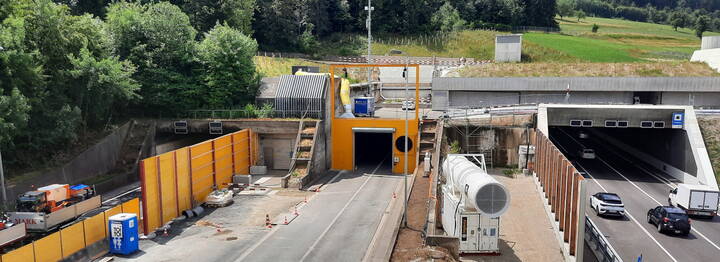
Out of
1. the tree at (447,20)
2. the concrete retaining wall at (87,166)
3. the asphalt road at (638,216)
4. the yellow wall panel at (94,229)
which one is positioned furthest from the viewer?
the tree at (447,20)

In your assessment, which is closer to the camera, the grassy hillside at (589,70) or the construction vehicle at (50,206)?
the construction vehicle at (50,206)

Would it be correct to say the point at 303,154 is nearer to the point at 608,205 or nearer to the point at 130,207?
the point at 130,207

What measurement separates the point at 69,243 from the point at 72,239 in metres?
0.20

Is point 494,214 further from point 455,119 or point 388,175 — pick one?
point 455,119

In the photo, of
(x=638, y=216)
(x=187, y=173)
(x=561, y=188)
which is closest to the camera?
(x=561, y=188)

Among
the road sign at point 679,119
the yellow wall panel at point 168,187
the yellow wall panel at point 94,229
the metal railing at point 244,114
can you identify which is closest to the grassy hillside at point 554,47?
the road sign at point 679,119

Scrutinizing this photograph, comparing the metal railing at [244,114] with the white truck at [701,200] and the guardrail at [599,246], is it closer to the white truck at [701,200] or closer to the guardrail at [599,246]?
the guardrail at [599,246]

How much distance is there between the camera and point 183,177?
94.4 ft

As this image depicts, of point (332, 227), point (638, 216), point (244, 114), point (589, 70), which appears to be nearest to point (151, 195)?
point (332, 227)

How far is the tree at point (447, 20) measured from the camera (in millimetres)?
97525

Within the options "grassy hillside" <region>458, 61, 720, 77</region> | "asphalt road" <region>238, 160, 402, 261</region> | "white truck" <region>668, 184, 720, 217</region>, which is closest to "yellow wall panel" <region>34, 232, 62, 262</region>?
"asphalt road" <region>238, 160, 402, 261</region>

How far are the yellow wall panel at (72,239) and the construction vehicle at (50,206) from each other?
13.3ft

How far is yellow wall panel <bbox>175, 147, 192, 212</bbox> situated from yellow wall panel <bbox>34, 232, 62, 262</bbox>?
823cm

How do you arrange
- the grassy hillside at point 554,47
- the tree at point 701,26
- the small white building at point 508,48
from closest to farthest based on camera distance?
1. the small white building at point 508,48
2. the grassy hillside at point 554,47
3. the tree at point 701,26
